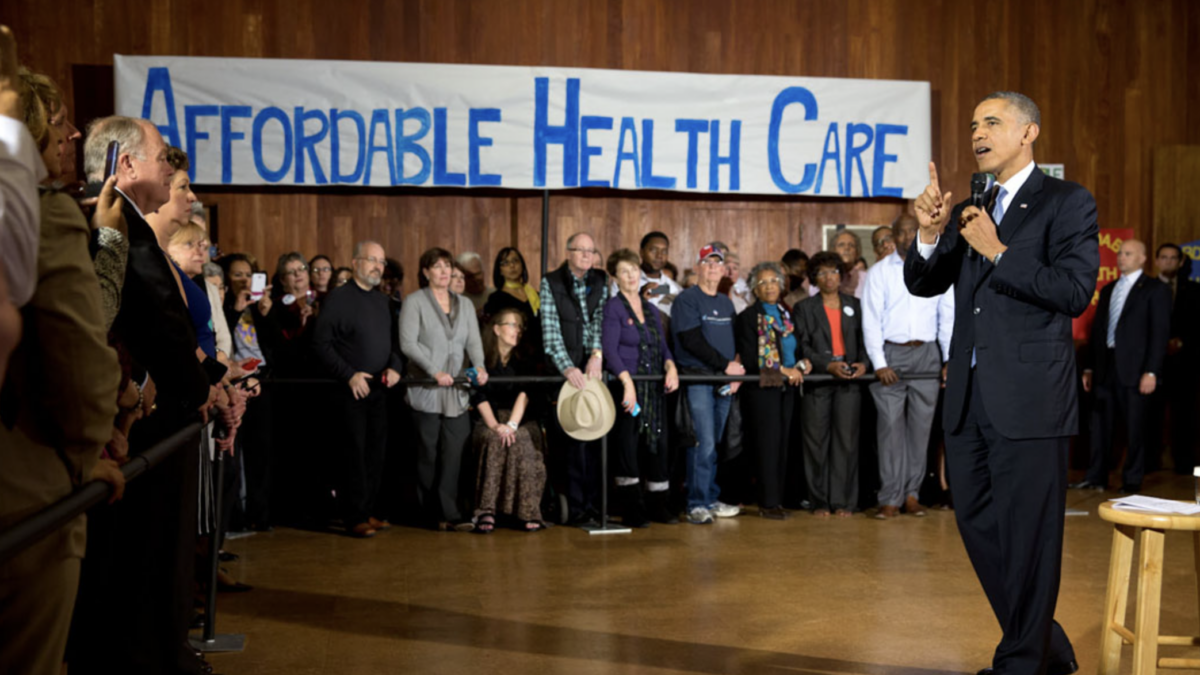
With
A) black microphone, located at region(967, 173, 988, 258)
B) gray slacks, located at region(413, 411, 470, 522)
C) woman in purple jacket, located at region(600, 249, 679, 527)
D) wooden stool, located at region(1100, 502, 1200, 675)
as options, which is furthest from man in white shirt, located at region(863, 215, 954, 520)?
black microphone, located at region(967, 173, 988, 258)

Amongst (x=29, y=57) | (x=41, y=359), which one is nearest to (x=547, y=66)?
(x=29, y=57)

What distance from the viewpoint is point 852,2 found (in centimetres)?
896

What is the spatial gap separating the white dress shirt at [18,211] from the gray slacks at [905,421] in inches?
227

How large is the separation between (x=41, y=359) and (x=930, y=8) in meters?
8.57

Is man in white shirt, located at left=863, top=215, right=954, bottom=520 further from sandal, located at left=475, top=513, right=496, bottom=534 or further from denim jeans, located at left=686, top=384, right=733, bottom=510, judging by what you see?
sandal, located at left=475, top=513, right=496, bottom=534

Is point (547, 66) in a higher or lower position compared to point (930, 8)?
lower

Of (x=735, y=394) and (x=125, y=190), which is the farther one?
(x=735, y=394)

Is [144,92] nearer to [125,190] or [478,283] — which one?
[478,283]

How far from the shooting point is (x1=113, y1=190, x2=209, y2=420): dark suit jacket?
103 inches

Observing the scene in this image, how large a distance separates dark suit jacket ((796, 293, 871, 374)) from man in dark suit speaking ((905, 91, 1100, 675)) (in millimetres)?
3501

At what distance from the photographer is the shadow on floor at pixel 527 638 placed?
3.66m

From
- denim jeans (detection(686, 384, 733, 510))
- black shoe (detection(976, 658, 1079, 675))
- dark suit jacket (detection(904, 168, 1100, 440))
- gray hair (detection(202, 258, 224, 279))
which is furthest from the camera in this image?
denim jeans (detection(686, 384, 733, 510))

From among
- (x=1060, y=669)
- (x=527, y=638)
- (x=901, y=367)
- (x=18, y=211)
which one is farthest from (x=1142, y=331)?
(x=18, y=211)

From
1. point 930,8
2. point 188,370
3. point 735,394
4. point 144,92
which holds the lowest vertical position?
point 735,394
